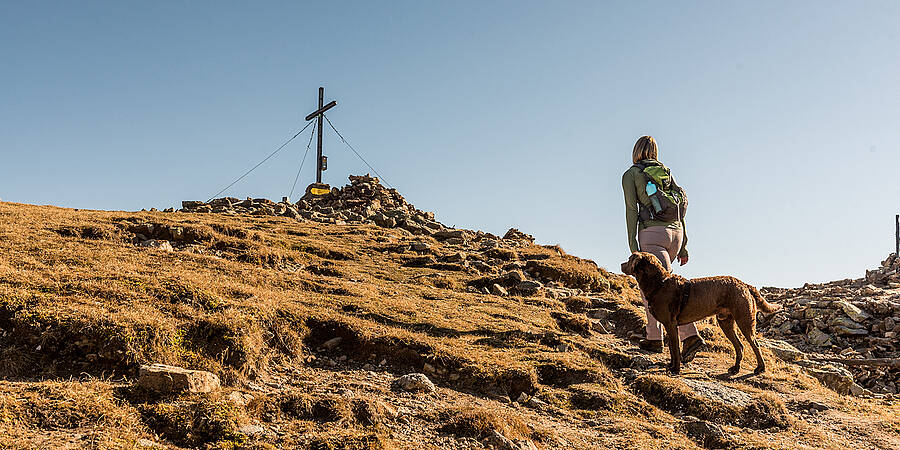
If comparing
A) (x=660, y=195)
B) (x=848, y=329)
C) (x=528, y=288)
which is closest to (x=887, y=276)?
(x=848, y=329)

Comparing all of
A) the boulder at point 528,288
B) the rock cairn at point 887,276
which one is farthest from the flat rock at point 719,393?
the rock cairn at point 887,276

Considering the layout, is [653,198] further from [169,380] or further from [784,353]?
[169,380]

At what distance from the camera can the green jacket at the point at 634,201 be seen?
375 inches

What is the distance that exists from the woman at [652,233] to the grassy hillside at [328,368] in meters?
0.42

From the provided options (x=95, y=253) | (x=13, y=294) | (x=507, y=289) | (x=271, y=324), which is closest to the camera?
(x=13, y=294)

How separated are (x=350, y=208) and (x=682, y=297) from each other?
62.0ft

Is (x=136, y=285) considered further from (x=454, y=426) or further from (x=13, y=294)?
(x=454, y=426)

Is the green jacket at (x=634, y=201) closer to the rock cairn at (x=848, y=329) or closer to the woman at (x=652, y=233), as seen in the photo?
the woman at (x=652, y=233)

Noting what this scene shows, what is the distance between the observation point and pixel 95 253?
10.6 meters

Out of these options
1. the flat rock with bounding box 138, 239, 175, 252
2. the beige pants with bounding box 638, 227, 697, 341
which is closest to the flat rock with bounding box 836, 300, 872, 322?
the beige pants with bounding box 638, 227, 697, 341

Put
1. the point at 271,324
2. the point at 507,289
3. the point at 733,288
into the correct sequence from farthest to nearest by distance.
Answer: the point at 507,289
the point at 733,288
the point at 271,324

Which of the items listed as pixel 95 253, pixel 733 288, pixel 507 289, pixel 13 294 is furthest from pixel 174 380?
pixel 507 289

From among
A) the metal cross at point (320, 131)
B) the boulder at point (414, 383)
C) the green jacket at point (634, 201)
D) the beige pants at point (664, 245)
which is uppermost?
the metal cross at point (320, 131)

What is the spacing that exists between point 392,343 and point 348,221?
14.9 m
